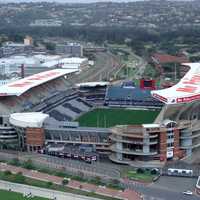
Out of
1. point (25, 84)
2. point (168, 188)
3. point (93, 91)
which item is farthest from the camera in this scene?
point (93, 91)

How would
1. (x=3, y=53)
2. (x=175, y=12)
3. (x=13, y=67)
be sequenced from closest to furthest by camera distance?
(x=13, y=67)
(x=3, y=53)
(x=175, y=12)

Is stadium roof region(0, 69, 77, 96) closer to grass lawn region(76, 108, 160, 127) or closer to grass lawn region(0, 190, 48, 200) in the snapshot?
grass lawn region(76, 108, 160, 127)

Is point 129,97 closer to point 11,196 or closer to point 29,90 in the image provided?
point 29,90

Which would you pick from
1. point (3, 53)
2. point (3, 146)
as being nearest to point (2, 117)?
point (3, 146)

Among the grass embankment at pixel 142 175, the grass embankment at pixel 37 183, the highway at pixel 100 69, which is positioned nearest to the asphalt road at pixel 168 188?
the grass embankment at pixel 142 175

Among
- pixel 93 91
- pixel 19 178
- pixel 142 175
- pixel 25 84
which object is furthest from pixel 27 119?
pixel 93 91

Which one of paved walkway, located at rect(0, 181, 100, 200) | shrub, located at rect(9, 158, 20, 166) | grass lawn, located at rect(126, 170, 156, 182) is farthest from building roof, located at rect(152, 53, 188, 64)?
paved walkway, located at rect(0, 181, 100, 200)

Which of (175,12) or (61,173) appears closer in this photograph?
(61,173)

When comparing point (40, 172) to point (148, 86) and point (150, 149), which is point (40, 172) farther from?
point (148, 86)
